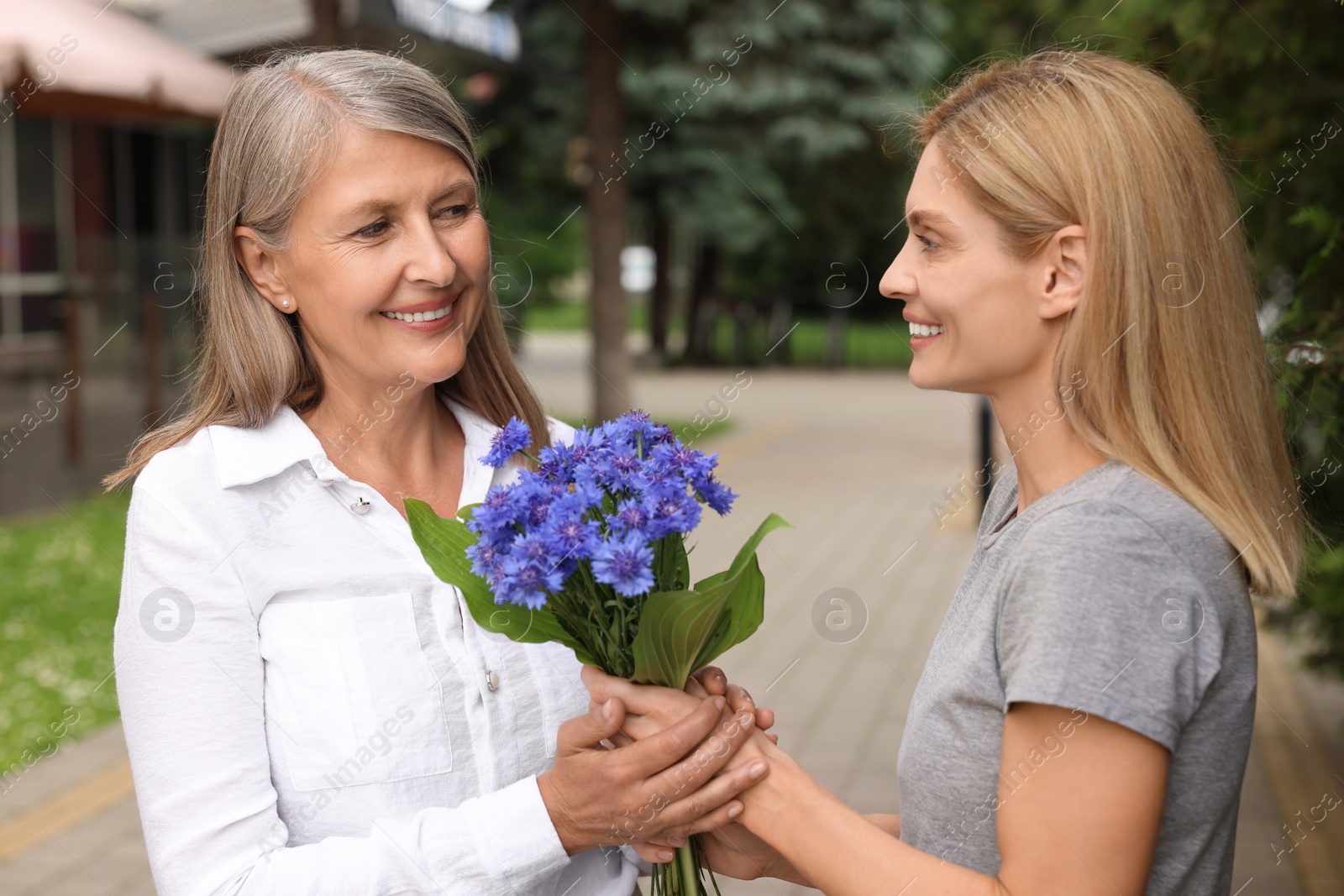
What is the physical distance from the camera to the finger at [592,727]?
70.2 inches

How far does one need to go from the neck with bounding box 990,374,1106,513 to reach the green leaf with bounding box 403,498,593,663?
69 centimetres

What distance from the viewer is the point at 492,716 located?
1.99 m

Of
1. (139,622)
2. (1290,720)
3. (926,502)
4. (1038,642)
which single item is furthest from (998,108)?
(926,502)

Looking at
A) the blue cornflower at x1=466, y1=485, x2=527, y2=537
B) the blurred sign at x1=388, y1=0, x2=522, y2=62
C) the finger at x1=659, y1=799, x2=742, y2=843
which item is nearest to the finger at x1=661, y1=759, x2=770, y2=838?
the finger at x1=659, y1=799, x2=742, y2=843

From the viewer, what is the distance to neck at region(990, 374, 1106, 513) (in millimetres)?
1732

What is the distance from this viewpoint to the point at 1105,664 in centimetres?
150

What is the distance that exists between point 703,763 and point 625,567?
0.38m

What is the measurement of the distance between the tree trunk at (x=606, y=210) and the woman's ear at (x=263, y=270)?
36.4 feet

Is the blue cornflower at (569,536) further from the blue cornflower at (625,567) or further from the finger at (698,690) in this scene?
the finger at (698,690)

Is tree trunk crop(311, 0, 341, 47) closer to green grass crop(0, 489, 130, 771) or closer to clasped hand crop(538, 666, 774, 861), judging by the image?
green grass crop(0, 489, 130, 771)

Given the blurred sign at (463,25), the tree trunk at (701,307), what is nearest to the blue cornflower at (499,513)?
the blurred sign at (463,25)

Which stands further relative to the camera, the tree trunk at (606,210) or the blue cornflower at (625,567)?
the tree trunk at (606,210)

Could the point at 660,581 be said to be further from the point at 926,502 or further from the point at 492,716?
the point at 926,502

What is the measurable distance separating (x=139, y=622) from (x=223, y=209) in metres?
0.68
